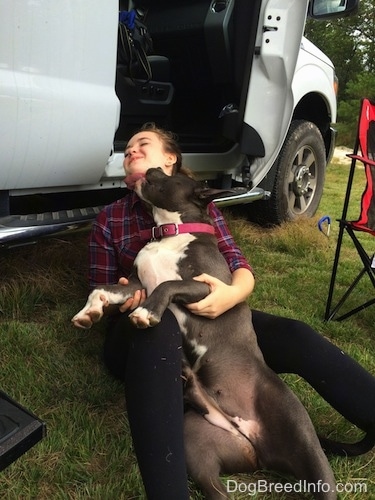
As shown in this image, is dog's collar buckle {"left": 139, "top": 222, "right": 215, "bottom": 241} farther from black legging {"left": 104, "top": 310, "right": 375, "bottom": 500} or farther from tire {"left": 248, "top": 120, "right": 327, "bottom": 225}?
tire {"left": 248, "top": 120, "right": 327, "bottom": 225}

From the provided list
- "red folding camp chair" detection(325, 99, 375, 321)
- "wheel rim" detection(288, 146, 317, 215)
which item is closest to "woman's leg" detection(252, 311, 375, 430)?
"red folding camp chair" detection(325, 99, 375, 321)

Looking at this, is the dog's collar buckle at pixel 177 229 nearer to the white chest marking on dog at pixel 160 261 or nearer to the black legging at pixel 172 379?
the white chest marking on dog at pixel 160 261

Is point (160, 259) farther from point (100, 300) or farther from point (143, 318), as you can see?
point (143, 318)

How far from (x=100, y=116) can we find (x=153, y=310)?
3.96 ft

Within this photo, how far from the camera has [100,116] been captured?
2.57m

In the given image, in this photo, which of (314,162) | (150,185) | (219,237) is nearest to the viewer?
(150,185)

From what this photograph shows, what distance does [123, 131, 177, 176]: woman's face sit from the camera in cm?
227

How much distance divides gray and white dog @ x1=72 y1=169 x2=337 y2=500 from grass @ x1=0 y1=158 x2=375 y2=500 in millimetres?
132

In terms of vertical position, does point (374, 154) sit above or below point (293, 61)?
below

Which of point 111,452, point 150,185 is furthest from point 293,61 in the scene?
point 111,452

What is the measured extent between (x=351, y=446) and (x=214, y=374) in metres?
0.55

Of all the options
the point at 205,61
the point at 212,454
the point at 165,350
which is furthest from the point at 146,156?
the point at 205,61

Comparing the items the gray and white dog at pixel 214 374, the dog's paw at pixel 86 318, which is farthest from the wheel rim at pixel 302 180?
the dog's paw at pixel 86 318

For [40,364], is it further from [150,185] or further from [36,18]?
[36,18]
